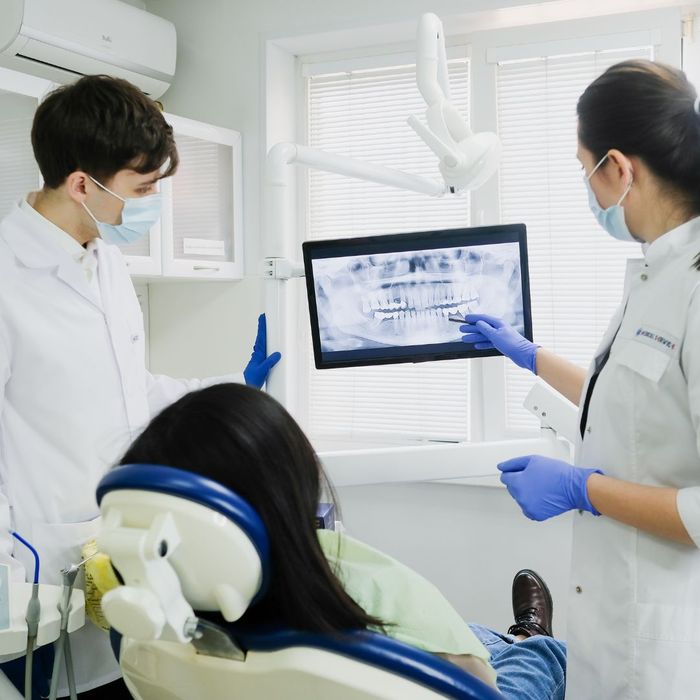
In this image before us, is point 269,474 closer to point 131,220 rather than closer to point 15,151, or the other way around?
point 131,220

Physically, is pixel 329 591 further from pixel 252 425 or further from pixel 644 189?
pixel 644 189

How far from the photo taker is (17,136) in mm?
2170

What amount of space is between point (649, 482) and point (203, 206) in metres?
2.01

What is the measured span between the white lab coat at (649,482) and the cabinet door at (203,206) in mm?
1753

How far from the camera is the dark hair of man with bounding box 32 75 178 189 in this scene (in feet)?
4.79

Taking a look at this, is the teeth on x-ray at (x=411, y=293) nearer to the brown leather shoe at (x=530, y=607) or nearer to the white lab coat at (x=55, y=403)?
the white lab coat at (x=55, y=403)

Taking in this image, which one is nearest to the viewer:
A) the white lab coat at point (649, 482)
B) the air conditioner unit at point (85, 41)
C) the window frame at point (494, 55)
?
the white lab coat at point (649, 482)

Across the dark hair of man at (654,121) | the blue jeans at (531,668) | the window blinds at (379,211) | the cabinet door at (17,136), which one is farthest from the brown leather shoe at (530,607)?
the cabinet door at (17,136)

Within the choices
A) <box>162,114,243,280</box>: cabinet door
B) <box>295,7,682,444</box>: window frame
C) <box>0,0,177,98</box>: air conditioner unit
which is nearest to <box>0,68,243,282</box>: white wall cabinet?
<box>162,114,243,280</box>: cabinet door

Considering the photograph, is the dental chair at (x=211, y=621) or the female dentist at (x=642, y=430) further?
the female dentist at (x=642, y=430)

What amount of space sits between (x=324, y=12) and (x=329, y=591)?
2.45 m

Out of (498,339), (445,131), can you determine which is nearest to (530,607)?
(498,339)

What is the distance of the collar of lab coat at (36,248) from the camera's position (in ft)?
4.76

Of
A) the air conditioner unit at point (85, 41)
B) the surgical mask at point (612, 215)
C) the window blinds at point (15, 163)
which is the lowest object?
the surgical mask at point (612, 215)
